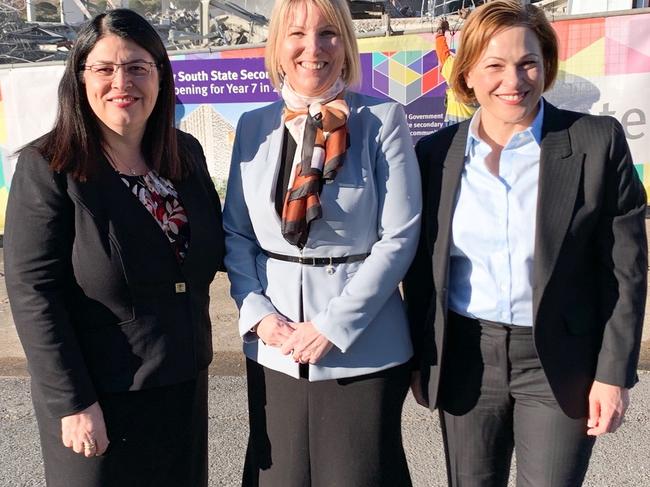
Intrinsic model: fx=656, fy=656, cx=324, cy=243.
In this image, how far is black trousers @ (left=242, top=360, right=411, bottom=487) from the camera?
2.29 metres

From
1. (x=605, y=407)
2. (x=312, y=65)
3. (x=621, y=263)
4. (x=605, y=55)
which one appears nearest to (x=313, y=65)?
(x=312, y=65)

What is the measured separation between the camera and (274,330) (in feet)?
7.36

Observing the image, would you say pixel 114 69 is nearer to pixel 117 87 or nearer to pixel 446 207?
pixel 117 87

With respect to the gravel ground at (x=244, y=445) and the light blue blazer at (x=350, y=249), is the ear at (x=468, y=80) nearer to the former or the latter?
the light blue blazer at (x=350, y=249)

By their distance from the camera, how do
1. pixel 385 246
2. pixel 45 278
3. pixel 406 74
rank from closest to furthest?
A: pixel 45 278 → pixel 385 246 → pixel 406 74

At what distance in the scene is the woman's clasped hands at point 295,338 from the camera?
2.20 m

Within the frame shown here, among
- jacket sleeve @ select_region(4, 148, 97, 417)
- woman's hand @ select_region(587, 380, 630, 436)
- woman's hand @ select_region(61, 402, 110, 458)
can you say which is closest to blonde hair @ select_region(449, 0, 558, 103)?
woman's hand @ select_region(587, 380, 630, 436)

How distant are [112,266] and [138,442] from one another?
0.62 metres

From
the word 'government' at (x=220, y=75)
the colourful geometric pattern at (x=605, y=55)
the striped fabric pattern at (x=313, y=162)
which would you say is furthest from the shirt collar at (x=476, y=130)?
the word 'government' at (x=220, y=75)

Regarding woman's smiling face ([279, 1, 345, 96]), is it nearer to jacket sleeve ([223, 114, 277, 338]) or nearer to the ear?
jacket sleeve ([223, 114, 277, 338])

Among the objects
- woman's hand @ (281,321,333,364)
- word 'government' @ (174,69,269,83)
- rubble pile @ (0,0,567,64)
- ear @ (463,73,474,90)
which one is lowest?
woman's hand @ (281,321,333,364)

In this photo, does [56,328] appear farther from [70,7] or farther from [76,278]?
[70,7]

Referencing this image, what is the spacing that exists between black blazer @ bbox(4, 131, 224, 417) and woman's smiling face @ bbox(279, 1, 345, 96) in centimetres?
62

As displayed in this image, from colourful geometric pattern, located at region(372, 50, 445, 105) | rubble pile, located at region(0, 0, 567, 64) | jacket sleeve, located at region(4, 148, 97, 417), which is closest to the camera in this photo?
jacket sleeve, located at region(4, 148, 97, 417)
